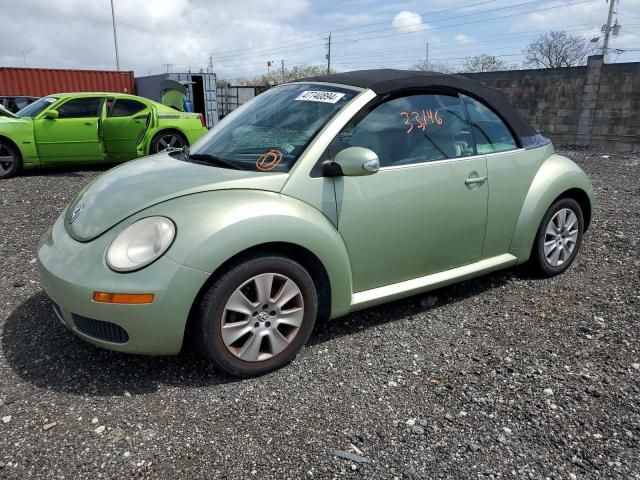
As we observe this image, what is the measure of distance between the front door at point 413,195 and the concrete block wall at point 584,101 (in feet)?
41.7

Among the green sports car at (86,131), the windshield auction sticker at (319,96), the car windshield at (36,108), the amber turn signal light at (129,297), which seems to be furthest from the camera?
the car windshield at (36,108)

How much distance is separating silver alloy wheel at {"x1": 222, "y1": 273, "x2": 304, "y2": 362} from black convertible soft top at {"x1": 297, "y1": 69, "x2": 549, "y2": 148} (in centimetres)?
138

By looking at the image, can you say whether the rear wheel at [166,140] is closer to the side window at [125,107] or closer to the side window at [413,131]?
the side window at [125,107]

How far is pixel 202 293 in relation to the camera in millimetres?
2680

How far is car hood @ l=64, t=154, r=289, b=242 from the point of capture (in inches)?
111

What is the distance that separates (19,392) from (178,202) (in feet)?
4.20

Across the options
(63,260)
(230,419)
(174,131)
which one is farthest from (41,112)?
(230,419)

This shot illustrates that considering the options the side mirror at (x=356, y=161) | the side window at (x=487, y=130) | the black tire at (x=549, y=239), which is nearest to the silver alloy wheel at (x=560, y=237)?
the black tire at (x=549, y=239)

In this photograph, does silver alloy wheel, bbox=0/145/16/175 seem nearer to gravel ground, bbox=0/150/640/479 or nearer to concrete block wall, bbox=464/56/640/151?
gravel ground, bbox=0/150/640/479

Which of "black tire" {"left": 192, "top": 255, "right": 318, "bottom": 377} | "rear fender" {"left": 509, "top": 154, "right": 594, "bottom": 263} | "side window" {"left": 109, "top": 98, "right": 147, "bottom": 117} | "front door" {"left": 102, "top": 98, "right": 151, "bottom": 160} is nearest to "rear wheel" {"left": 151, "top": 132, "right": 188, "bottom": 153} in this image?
"front door" {"left": 102, "top": 98, "right": 151, "bottom": 160}

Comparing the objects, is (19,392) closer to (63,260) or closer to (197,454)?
(63,260)

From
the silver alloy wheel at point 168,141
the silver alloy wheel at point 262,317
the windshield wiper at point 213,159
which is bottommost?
the silver alloy wheel at point 262,317

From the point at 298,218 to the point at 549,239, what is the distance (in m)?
2.38

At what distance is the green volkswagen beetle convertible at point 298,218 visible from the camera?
8.62 ft
